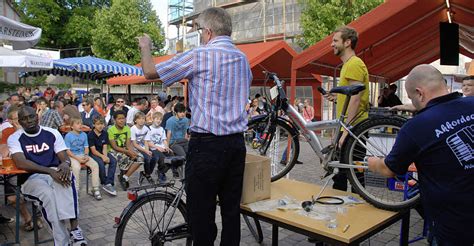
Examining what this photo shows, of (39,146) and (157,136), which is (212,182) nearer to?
(39,146)

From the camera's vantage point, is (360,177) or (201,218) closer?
(201,218)

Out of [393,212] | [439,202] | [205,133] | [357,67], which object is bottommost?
[393,212]

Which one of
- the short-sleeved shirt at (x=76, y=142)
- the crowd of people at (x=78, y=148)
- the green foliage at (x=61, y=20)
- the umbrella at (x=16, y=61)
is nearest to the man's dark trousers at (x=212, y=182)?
the crowd of people at (x=78, y=148)

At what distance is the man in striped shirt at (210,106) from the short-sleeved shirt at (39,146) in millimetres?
2172

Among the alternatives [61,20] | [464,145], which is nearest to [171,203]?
[464,145]

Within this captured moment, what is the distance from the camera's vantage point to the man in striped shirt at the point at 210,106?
7.53 ft

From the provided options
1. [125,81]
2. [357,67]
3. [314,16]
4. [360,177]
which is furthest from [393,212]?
[125,81]

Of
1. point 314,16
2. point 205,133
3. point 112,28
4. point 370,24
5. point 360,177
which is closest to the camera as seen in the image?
point 205,133

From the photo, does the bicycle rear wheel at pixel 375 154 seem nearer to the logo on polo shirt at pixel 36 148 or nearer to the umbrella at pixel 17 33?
the logo on polo shirt at pixel 36 148

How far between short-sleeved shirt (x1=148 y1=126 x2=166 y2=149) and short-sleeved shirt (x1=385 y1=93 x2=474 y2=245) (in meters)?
5.36

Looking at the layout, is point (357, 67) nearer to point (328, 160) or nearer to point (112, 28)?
point (328, 160)

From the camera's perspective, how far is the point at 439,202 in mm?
2023

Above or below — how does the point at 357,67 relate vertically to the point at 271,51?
below

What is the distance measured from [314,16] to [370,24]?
9589 millimetres
